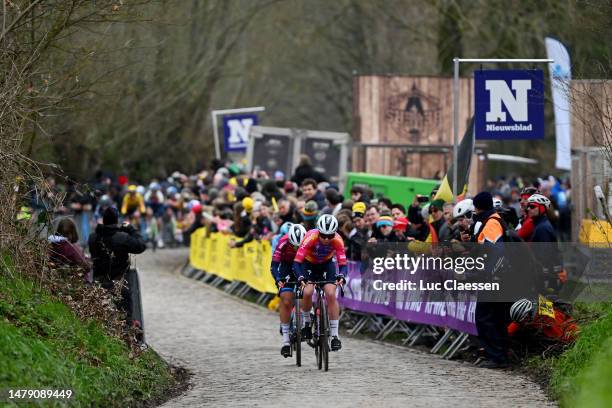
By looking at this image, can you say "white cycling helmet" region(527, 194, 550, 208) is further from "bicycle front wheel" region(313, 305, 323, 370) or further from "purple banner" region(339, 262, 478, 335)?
"bicycle front wheel" region(313, 305, 323, 370)

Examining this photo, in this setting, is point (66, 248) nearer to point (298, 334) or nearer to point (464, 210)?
point (298, 334)

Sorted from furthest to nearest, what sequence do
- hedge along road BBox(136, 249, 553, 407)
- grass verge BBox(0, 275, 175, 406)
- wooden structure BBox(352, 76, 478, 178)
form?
wooden structure BBox(352, 76, 478, 178)
hedge along road BBox(136, 249, 553, 407)
grass verge BBox(0, 275, 175, 406)

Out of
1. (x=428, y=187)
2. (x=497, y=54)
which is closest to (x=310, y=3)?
(x=497, y=54)

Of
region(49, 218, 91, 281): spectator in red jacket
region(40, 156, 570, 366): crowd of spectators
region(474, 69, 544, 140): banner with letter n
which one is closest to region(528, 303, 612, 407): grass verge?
region(40, 156, 570, 366): crowd of spectators

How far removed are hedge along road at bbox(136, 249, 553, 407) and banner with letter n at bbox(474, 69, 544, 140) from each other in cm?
327

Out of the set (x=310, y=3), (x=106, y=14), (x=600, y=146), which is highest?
(x=310, y=3)

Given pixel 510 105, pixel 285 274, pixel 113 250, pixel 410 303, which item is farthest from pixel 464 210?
pixel 113 250

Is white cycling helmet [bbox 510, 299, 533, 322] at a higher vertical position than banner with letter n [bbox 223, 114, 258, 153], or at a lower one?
lower

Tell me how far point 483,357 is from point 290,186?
10.4 m

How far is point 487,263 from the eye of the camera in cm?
1634

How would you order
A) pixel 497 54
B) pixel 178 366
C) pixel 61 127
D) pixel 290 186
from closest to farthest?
pixel 178 366
pixel 61 127
pixel 290 186
pixel 497 54

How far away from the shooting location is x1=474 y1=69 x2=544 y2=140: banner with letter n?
63.3 ft

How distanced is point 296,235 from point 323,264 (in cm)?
45

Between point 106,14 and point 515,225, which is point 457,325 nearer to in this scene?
point 515,225
